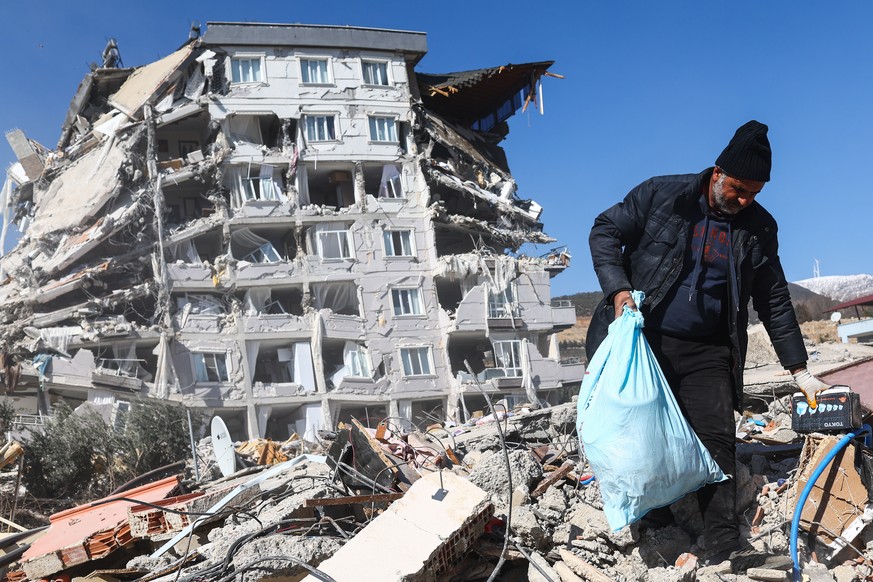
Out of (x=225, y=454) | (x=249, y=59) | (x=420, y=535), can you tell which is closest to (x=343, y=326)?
(x=249, y=59)

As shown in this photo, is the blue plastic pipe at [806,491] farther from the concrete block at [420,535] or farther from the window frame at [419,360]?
the window frame at [419,360]

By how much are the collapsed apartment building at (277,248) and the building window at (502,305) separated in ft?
0.30

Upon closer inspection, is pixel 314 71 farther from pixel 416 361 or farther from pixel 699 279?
pixel 699 279

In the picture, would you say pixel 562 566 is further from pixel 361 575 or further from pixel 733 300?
pixel 733 300

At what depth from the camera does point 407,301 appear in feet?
127

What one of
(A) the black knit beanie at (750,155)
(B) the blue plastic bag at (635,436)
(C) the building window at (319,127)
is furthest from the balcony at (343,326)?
(A) the black knit beanie at (750,155)

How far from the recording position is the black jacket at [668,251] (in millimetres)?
4766

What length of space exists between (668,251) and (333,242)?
34.0 metres

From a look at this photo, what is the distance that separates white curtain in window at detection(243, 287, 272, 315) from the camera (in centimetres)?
3622

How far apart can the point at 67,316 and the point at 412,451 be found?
3069 centimetres

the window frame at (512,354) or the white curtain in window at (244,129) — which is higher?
the white curtain in window at (244,129)

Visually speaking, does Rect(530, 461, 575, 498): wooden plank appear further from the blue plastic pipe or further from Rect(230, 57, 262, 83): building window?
Rect(230, 57, 262, 83): building window

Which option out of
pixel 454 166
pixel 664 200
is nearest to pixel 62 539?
pixel 664 200

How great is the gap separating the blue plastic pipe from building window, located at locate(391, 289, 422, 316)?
3352 centimetres
